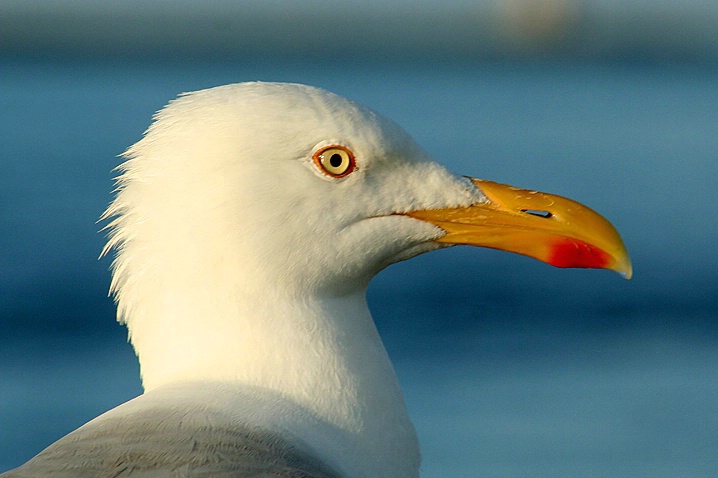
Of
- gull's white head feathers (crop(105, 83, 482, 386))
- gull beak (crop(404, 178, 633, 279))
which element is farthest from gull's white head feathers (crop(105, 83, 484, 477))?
gull beak (crop(404, 178, 633, 279))

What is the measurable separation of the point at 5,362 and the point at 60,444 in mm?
6424

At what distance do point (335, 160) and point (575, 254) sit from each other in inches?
31.0

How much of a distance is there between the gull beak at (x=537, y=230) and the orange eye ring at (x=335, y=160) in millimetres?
276

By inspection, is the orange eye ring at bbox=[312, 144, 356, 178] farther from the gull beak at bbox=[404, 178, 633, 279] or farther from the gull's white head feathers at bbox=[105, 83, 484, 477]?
the gull beak at bbox=[404, 178, 633, 279]

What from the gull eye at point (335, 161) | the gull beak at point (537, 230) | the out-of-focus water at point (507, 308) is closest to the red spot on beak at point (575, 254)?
the gull beak at point (537, 230)

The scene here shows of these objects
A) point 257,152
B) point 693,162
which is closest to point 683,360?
point 257,152

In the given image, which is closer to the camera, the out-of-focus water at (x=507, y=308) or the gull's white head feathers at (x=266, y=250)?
the gull's white head feathers at (x=266, y=250)

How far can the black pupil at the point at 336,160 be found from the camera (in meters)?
3.51

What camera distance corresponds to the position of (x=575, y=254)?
3.70 metres

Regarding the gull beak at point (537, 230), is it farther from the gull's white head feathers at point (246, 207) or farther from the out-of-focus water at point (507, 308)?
the out-of-focus water at point (507, 308)

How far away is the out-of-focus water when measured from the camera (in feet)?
25.2

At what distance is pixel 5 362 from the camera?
9336 mm

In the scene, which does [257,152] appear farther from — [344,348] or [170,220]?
[344,348]

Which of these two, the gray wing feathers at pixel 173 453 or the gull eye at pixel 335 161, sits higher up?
the gull eye at pixel 335 161
